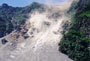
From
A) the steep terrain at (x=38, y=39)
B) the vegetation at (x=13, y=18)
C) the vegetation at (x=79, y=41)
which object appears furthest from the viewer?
the vegetation at (x=13, y=18)

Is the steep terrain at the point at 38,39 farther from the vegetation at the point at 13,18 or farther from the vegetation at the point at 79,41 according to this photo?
the vegetation at the point at 13,18

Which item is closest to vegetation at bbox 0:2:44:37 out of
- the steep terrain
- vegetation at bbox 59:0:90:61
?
the steep terrain

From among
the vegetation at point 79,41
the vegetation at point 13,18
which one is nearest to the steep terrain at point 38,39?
the vegetation at point 79,41

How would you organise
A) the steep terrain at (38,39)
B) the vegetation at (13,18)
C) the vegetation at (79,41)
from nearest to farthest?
the vegetation at (79,41), the steep terrain at (38,39), the vegetation at (13,18)

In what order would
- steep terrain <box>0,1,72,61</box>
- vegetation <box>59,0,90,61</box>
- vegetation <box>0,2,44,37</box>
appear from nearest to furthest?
vegetation <box>59,0,90,61</box> < steep terrain <box>0,1,72,61</box> < vegetation <box>0,2,44,37</box>

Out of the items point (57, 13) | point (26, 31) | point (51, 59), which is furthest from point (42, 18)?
point (51, 59)

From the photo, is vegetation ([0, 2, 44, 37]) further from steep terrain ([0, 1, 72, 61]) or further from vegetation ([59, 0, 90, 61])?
vegetation ([59, 0, 90, 61])

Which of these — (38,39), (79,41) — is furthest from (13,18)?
(79,41)

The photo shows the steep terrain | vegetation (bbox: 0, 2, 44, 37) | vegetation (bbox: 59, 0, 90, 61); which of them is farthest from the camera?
vegetation (bbox: 0, 2, 44, 37)

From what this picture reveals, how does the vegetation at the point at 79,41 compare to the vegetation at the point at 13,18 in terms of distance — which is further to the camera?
the vegetation at the point at 13,18
